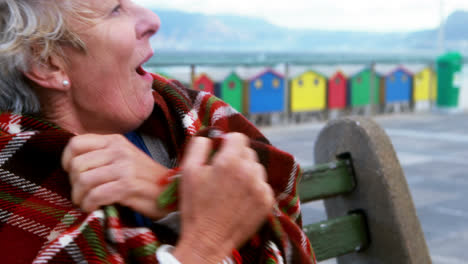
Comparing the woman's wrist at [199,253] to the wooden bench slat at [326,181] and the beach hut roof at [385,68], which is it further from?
the beach hut roof at [385,68]

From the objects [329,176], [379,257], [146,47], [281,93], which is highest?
[146,47]

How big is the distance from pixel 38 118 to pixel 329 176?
39.0 inches

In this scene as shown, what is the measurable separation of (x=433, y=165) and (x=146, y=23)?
6.45 m

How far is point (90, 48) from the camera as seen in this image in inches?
50.5

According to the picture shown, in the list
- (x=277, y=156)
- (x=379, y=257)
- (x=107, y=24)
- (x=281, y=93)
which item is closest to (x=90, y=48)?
(x=107, y=24)

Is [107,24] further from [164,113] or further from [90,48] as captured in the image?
[164,113]

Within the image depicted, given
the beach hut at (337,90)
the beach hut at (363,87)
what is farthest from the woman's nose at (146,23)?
the beach hut at (363,87)

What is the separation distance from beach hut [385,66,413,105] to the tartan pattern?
11.5 meters

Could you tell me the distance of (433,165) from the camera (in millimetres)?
7215

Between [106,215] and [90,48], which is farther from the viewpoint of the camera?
[90,48]

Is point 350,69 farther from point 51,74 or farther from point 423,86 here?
point 51,74

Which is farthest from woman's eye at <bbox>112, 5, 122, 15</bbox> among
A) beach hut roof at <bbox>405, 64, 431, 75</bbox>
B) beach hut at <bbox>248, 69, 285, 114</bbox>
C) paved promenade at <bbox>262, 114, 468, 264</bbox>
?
beach hut roof at <bbox>405, 64, 431, 75</bbox>

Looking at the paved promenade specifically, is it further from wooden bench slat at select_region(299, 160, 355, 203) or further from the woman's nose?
the woman's nose

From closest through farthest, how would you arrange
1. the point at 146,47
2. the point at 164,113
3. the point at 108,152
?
the point at 108,152
the point at 146,47
the point at 164,113
